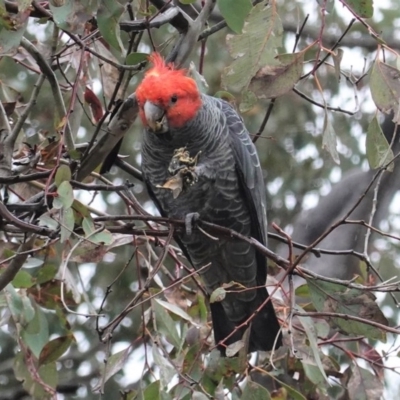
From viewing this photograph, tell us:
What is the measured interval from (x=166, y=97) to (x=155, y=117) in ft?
0.19

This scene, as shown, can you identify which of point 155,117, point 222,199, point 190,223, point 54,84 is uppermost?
point 54,84

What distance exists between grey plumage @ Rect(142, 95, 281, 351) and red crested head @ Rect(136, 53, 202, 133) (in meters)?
0.04

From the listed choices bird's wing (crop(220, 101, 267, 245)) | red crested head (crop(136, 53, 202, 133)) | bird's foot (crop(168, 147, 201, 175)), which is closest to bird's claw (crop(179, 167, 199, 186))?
bird's foot (crop(168, 147, 201, 175))

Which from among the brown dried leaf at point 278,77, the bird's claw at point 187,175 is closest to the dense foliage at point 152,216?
the brown dried leaf at point 278,77

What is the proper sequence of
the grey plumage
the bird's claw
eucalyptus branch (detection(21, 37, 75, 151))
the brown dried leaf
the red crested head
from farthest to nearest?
1. the grey plumage
2. the red crested head
3. the bird's claw
4. eucalyptus branch (detection(21, 37, 75, 151))
5. the brown dried leaf

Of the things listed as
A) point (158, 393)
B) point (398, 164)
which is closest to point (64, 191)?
point (158, 393)

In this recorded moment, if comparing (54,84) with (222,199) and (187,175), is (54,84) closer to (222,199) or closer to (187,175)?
(187,175)

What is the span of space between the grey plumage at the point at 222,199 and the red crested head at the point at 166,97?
4 cm

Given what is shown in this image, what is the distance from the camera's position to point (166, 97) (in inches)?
71.9

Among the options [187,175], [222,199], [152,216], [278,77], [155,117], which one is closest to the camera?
[278,77]

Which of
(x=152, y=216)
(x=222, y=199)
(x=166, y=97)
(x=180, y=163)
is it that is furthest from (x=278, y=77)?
(x=222, y=199)

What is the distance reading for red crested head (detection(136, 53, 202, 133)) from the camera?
1756mm

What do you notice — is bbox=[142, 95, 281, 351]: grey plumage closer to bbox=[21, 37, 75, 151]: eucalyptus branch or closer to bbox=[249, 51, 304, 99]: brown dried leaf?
bbox=[21, 37, 75, 151]: eucalyptus branch

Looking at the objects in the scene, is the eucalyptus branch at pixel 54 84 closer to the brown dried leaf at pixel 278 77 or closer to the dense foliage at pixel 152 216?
the dense foliage at pixel 152 216
